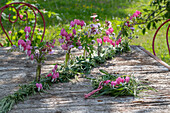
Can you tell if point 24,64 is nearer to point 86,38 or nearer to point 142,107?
point 86,38

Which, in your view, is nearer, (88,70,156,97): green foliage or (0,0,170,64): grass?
(88,70,156,97): green foliage

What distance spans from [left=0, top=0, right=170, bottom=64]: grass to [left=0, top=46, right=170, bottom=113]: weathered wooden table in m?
2.53

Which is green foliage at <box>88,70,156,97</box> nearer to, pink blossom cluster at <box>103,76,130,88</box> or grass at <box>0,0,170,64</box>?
pink blossom cluster at <box>103,76,130,88</box>

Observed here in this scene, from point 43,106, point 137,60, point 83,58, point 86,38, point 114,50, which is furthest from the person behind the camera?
point 114,50

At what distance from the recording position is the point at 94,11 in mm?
7945

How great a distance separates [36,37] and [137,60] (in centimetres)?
206

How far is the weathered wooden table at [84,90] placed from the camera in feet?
6.16

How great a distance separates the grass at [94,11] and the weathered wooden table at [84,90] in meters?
2.53

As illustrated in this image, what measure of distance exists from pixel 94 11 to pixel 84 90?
19.7 feet

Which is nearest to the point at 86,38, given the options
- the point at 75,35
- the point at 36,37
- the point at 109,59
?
the point at 75,35

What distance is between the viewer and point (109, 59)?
10.7ft

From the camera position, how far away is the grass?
19.9 ft

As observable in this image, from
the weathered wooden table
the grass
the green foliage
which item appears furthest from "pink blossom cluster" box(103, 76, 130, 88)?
the grass

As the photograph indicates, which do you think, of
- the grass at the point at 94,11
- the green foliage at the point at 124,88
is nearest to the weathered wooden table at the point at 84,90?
the green foliage at the point at 124,88
